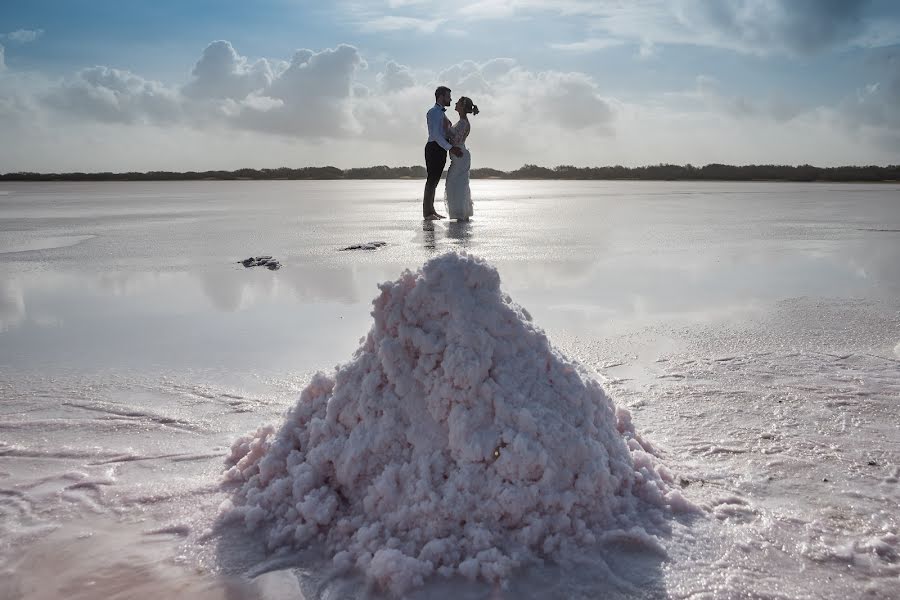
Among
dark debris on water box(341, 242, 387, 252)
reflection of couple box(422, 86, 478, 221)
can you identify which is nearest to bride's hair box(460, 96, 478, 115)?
reflection of couple box(422, 86, 478, 221)

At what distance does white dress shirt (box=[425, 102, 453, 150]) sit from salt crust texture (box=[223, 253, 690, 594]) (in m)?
9.61

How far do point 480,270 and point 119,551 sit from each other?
1460mm

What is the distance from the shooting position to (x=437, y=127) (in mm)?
11742

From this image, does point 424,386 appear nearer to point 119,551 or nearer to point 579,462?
point 579,462

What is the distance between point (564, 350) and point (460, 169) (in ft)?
29.3

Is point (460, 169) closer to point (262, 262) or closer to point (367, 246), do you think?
point (367, 246)

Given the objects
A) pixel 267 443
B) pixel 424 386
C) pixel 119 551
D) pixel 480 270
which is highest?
pixel 480 270

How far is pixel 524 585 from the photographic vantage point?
182 cm

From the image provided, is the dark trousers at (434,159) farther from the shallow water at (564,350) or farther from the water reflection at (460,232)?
the shallow water at (564,350)

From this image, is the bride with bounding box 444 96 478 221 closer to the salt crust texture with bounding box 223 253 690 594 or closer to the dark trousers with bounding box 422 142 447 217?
the dark trousers with bounding box 422 142 447 217

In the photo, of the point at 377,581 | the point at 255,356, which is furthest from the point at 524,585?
the point at 255,356

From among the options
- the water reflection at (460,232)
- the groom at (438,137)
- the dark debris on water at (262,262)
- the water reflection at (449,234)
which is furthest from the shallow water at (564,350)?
the groom at (438,137)

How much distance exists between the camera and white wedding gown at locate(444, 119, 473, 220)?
11.9m

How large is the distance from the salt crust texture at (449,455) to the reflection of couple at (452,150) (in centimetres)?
958
